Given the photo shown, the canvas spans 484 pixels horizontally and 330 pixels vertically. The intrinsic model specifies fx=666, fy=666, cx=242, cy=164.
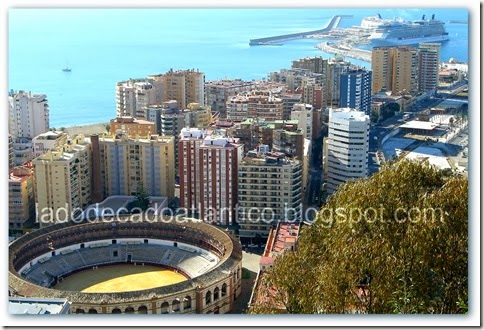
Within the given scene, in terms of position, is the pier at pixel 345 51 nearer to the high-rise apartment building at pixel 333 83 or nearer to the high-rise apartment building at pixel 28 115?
the high-rise apartment building at pixel 333 83

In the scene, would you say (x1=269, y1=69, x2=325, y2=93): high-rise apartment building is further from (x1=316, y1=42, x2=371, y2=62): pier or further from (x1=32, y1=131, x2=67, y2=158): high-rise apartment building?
(x1=316, y1=42, x2=371, y2=62): pier

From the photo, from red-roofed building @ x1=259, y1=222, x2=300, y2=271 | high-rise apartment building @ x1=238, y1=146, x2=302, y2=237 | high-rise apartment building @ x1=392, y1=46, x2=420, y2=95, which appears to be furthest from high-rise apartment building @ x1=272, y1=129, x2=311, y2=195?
high-rise apartment building @ x1=392, y1=46, x2=420, y2=95

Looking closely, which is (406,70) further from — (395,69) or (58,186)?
(58,186)

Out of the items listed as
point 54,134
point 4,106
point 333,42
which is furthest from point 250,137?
point 333,42

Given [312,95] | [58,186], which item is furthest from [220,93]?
[58,186]

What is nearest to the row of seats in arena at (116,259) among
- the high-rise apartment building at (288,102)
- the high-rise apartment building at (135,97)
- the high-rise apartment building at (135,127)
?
the high-rise apartment building at (135,127)
